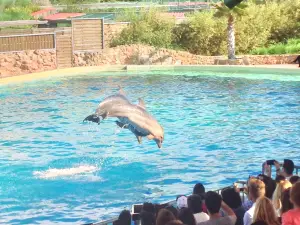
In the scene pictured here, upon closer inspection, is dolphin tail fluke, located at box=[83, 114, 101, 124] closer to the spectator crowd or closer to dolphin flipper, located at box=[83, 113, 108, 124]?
dolphin flipper, located at box=[83, 113, 108, 124]

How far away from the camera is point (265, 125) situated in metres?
14.7

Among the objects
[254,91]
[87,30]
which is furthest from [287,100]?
[87,30]

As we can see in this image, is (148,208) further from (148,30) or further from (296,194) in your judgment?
(148,30)

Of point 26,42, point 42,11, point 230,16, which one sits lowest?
point 26,42

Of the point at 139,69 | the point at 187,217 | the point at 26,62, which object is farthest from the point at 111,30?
the point at 187,217

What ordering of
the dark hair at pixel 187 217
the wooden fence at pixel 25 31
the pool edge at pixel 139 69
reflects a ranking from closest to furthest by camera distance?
1. the dark hair at pixel 187 217
2. the pool edge at pixel 139 69
3. the wooden fence at pixel 25 31

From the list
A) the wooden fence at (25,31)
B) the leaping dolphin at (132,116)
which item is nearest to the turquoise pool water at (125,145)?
the leaping dolphin at (132,116)

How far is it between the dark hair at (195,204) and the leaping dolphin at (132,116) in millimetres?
3423

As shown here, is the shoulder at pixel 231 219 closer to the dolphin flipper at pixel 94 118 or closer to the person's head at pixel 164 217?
the person's head at pixel 164 217

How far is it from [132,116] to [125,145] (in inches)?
168

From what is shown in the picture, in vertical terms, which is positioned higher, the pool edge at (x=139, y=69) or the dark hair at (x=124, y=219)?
the dark hair at (x=124, y=219)

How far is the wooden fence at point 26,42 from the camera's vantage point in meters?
23.8

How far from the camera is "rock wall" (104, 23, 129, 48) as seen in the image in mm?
27453

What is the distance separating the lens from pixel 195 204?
5.62 m
